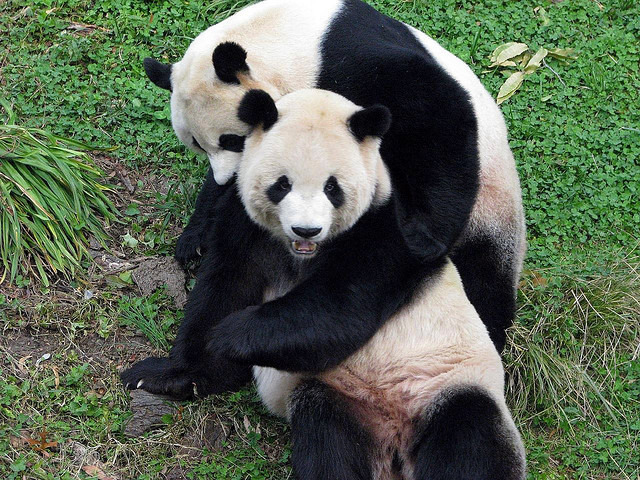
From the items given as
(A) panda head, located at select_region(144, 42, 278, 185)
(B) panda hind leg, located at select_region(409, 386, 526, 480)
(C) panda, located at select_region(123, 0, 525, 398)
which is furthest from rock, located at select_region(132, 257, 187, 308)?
(B) panda hind leg, located at select_region(409, 386, 526, 480)

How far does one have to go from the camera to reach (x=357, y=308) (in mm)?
4402

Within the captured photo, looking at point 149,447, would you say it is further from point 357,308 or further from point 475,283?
point 475,283

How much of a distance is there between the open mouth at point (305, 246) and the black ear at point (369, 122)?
560 mm

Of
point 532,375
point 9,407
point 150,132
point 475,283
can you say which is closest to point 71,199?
point 150,132

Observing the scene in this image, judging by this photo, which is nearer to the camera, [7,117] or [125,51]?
[7,117]

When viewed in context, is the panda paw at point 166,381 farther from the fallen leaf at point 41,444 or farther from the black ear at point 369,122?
the black ear at point 369,122

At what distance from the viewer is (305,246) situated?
4340 millimetres

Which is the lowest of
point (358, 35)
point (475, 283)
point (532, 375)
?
point (532, 375)

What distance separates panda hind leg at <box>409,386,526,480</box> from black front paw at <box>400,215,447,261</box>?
28.5 inches

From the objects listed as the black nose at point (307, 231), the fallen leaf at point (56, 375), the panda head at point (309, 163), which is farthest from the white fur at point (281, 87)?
the fallen leaf at point (56, 375)

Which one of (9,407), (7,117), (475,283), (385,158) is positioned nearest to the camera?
(9,407)

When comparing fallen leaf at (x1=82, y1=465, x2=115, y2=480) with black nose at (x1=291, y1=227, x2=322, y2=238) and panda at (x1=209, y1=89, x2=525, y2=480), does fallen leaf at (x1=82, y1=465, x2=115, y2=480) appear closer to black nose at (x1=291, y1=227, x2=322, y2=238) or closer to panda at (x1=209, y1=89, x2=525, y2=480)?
panda at (x1=209, y1=89, x2=525, y2=480)

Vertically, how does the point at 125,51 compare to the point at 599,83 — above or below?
above

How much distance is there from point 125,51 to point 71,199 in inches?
64.7
